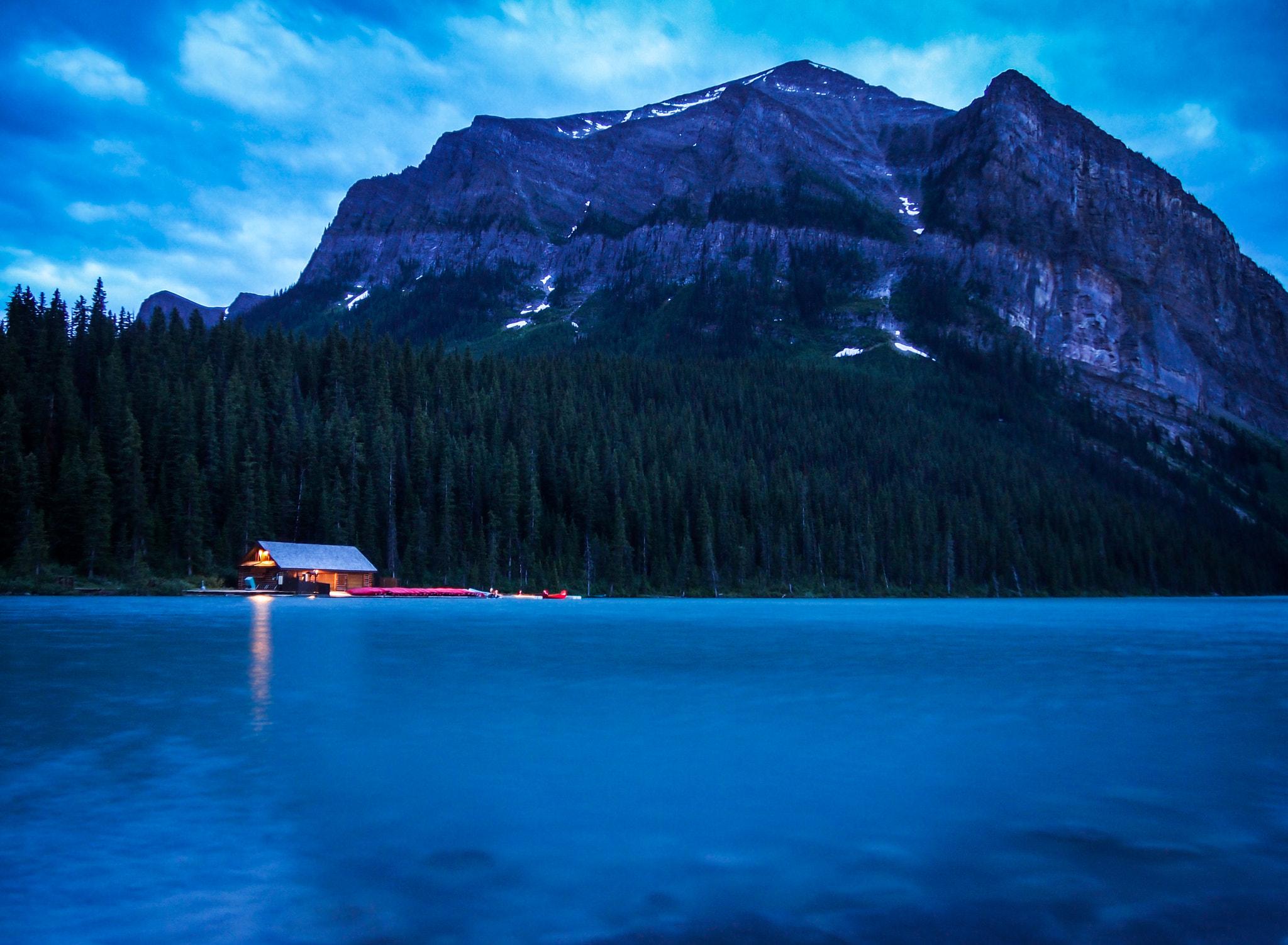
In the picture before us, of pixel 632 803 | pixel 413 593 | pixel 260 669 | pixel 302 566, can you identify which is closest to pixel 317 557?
pixel 302 566

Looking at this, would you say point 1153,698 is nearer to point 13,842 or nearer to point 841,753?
Answer: point 841,753

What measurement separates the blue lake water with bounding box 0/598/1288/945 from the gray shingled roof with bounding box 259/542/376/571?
187ft

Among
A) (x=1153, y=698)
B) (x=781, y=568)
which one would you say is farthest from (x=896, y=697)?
(x=781, y=568)

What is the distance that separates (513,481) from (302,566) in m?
29.9

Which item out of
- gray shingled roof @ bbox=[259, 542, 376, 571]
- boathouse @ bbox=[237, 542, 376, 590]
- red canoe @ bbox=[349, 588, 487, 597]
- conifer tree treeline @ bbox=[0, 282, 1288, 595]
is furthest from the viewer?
conifer tree treeline @ bbox=[0, 282, 1288, 595]

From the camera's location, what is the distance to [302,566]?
82000mm

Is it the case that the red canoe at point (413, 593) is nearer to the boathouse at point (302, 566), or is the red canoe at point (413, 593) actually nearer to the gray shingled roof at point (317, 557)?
the boathouse at point (302, 566)

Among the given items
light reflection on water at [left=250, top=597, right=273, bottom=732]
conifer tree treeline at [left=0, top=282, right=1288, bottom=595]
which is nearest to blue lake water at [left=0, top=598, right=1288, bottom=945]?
light reflection on water at [left=250, top=597, right=273, bottom=732]

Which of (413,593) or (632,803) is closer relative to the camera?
(632,803)

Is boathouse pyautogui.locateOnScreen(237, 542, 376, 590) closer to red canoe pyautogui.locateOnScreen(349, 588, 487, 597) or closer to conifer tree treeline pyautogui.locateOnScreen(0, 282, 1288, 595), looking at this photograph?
red canoe pyautogui.locateOnScreen(349, 588, 487, 597)

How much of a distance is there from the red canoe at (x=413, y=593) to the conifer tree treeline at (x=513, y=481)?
29.3 ft

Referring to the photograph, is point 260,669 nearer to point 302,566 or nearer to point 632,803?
point 632,803

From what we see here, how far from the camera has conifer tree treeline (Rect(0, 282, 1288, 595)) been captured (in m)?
85.6

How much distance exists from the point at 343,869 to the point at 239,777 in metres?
4.74
